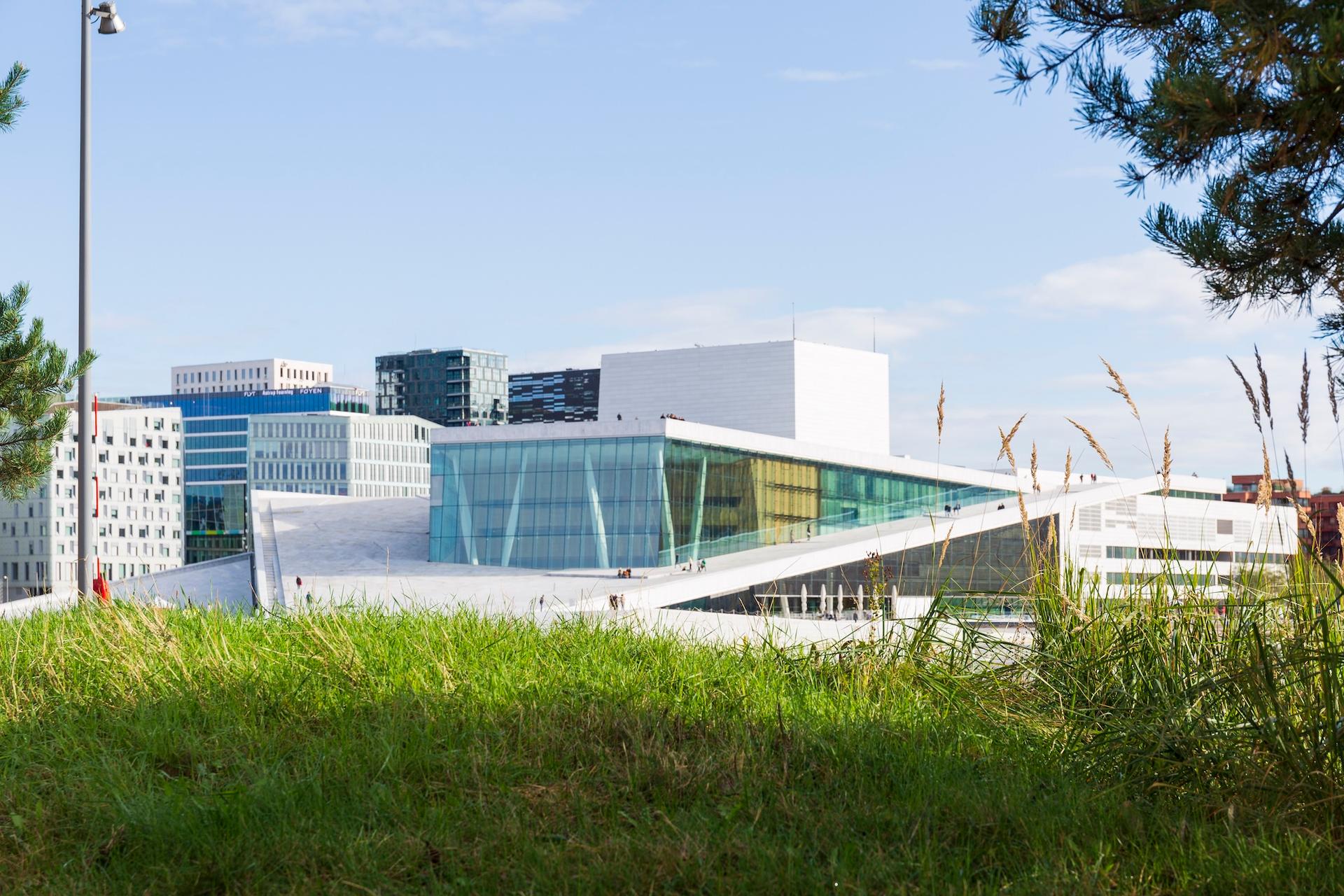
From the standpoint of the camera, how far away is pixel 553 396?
192 meters

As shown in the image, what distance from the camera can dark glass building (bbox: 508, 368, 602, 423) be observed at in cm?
18875

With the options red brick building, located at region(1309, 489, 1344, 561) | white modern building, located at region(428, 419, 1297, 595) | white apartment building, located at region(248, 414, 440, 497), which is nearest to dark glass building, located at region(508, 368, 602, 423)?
white apartment building, located at region(248, 414, 440, 497)

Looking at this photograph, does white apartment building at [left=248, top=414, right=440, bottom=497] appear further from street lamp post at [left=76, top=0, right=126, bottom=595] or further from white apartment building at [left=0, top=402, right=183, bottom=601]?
street lamp post at [left=76, top=0, right=126, bottom=595]

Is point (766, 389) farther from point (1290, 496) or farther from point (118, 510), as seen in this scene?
point (1290, 496)

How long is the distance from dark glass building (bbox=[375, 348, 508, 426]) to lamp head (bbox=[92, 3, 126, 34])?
16401cm

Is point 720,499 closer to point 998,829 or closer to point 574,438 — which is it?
point 574,438

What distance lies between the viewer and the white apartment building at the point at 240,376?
18662cm

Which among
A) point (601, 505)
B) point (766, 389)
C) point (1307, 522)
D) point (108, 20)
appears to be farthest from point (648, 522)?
point (1307, 522)

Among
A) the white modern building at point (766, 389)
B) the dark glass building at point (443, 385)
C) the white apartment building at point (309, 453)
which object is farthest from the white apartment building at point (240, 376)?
the white modern building at point (766, 389)

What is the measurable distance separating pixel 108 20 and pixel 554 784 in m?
11.8

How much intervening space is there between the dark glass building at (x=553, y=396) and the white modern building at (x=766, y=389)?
88.2 m

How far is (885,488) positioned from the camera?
6350 centimetres

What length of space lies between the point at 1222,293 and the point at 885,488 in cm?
5830

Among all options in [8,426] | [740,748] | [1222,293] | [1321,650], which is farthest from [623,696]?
[8,426]
